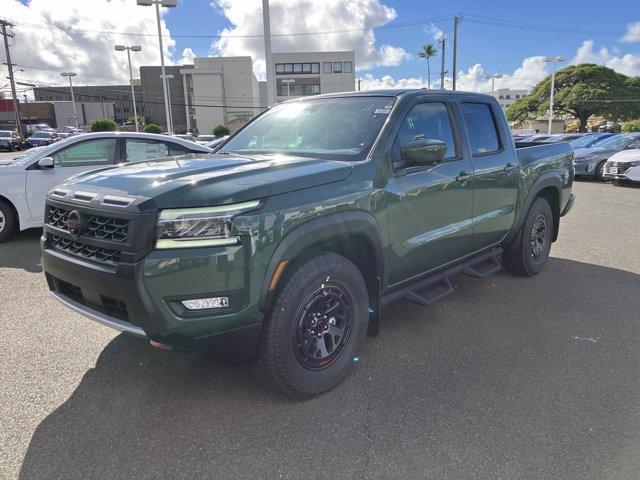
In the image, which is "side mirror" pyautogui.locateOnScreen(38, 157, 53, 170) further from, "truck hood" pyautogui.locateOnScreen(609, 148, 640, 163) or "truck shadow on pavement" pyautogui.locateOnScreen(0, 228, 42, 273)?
"truck hood" pyautogui.locateOnScreen(609, 148, 640, 163)

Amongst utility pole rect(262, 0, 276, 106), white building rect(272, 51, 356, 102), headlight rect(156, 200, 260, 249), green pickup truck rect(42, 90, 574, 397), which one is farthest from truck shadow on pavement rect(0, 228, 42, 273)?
white building rect(272, 51, 356, 102)

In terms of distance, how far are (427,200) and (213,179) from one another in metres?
1.68

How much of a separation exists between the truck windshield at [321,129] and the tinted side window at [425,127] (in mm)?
173

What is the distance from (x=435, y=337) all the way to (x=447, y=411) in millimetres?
1084

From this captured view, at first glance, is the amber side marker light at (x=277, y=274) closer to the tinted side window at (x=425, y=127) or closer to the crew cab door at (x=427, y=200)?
the crew cab door at (x=427, y=200)

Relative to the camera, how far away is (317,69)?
69.5 m

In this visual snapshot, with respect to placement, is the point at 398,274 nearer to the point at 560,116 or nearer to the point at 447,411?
the point at 447,411

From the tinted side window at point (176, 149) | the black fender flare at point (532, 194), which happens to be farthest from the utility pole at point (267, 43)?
the black fender flare at point (532, 194)

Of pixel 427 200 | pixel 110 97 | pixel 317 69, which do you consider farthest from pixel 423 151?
pixel 110 97

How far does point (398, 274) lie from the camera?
139 inches

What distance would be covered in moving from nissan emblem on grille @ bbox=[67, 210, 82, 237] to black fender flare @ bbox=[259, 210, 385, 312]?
1.10m

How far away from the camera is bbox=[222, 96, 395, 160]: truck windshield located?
3.39m

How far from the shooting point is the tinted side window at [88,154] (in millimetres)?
7203

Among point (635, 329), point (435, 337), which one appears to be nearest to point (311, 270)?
point (435, 337)
